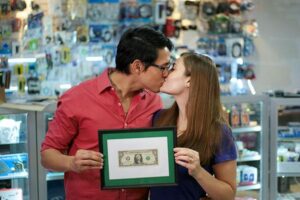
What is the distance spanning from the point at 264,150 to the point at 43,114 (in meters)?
2.09

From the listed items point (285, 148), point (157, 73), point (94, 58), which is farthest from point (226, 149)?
point (94, 58)

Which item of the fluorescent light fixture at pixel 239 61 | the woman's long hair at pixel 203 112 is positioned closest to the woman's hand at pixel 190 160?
the woman's long hair at pixel 203 112

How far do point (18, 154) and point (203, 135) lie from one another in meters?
2.24

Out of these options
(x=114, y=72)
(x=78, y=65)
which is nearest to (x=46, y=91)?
(x=78, y=65)

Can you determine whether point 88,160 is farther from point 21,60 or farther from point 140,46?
point 21,60

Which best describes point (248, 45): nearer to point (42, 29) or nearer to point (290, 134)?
point (290, 134)

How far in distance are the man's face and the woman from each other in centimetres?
10

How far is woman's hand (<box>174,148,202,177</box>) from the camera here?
2141mm

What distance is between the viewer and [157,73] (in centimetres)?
245

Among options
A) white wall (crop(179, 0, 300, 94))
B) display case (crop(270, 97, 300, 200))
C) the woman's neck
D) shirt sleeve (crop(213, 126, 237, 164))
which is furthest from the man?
white wall (crop(179, 0, 300, 94))

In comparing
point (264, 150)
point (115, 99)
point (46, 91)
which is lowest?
point (264, 150)

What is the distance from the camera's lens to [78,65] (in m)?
5.81

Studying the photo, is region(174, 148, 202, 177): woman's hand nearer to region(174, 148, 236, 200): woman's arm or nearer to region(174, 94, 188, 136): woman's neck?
region(174, 148, 236, 200): woman's arm

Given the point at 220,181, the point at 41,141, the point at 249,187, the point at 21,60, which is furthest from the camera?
the point at 21,60
